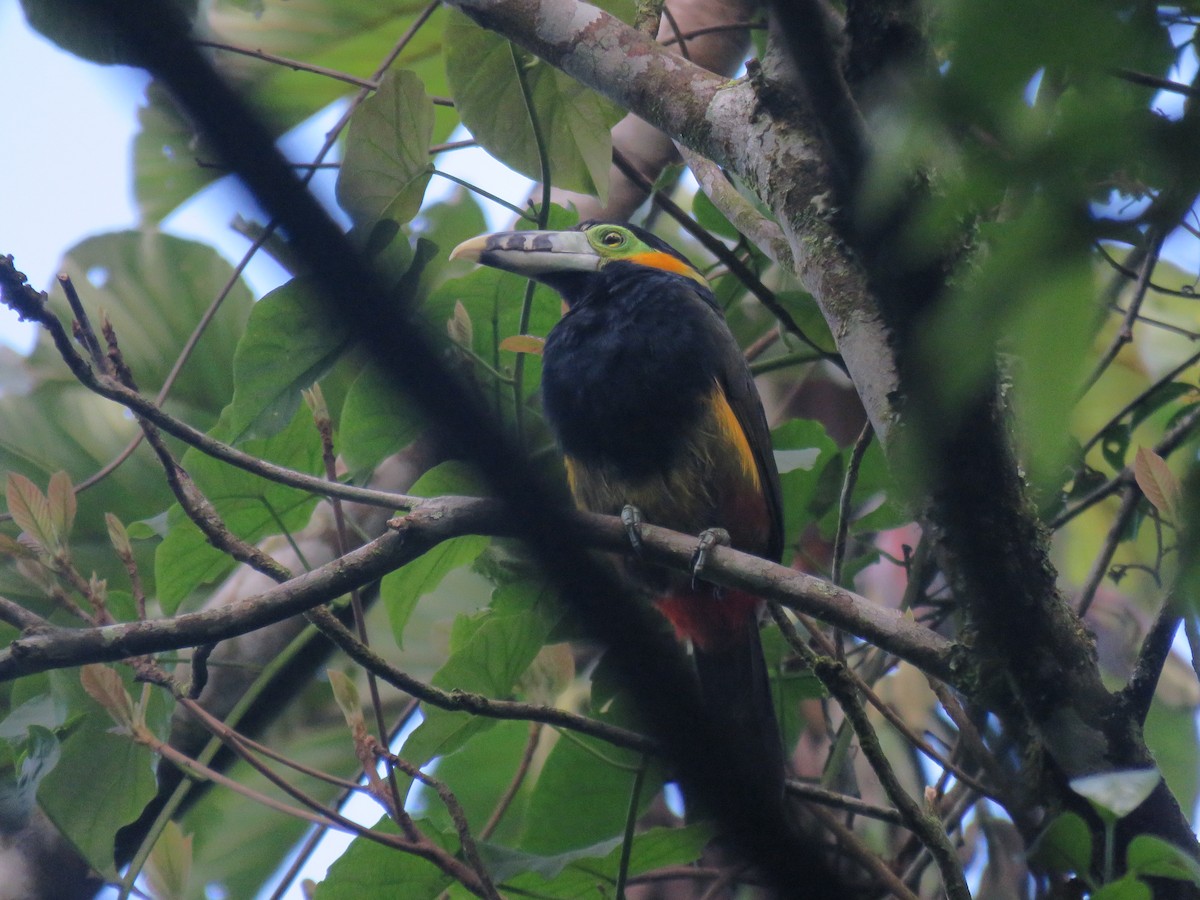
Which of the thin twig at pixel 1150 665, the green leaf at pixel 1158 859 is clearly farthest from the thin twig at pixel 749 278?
the green leaf at pixel 1158 859

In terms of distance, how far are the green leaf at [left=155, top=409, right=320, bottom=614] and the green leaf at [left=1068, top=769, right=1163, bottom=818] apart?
5.96 feet

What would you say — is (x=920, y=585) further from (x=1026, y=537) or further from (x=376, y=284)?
(x=376, y=284)

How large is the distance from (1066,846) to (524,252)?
6.82ft

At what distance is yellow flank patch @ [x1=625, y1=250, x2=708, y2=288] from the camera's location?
11.3ft

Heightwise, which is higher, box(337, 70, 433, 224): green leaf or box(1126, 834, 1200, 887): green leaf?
box(337, 70, 433, 224): green leaf

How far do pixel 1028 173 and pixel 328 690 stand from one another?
3.38 meters

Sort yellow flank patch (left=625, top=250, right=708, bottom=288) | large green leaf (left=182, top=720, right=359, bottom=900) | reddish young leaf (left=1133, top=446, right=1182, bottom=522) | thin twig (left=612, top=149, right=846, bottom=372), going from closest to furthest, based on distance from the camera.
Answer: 1. reddish young leaf (left=1133, top=446, right=1182, bottom=522)
2. thin twig (left=612, top=149, right=846, bottom=372)
3. large green leaf (left=182, top=720, right=359, bottom=900)
4. yellow flank patch (left=625, top=250, right=708, bottom=288)

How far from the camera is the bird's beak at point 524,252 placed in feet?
9.98

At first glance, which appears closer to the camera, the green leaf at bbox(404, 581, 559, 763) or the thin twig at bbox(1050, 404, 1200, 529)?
the thin twig at bbox(1050, 404, 1200, 529)

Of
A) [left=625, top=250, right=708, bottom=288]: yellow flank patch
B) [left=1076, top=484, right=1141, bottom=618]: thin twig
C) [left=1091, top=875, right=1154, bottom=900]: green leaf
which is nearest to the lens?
[left=1091, top=875, right=1154, bottom=900]: green leaf

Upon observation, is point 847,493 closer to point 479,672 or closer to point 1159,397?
point 479,672

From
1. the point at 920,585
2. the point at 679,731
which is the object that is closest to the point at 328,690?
the point at 920,585

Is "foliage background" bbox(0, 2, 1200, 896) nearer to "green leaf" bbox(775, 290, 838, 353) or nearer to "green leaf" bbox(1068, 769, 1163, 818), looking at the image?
"green leaf" bbox(775, 290, 838, 353)

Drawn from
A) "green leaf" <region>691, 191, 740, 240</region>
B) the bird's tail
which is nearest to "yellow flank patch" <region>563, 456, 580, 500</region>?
the bird's tail
